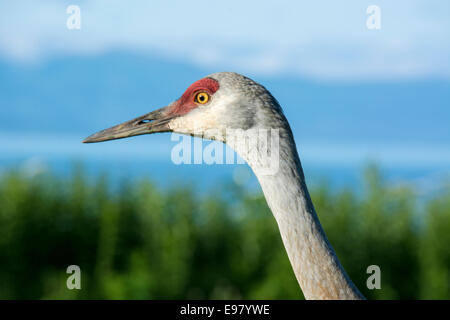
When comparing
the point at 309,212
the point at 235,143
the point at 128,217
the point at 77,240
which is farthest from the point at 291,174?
the point at 77,240

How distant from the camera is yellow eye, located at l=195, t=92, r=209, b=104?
2637mm

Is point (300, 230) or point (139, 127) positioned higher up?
point (139, 127)

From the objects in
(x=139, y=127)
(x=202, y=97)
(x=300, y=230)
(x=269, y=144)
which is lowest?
(x=300, y=230)

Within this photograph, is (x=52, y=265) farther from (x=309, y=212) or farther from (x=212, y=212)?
(x=309, y=212)

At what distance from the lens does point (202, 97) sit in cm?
266

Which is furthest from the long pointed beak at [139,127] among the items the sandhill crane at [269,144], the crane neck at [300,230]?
the crane neck at [300,230]

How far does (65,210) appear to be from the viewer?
606 cm

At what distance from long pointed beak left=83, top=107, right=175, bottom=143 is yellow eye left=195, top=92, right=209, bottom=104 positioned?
8.1 inches

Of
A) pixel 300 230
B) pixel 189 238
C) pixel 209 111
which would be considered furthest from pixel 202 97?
pixel 189 238

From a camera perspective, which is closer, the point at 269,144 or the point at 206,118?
the point at 269,144

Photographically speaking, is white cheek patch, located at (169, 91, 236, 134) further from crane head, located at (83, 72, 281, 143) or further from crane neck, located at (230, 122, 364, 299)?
crane neck, located at (230, 122, 364, 299)

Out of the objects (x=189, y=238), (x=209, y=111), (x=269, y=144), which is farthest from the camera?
(x=189, y=238)

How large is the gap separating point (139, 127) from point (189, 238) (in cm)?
289

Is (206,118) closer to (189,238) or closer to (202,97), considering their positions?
(202,97)
